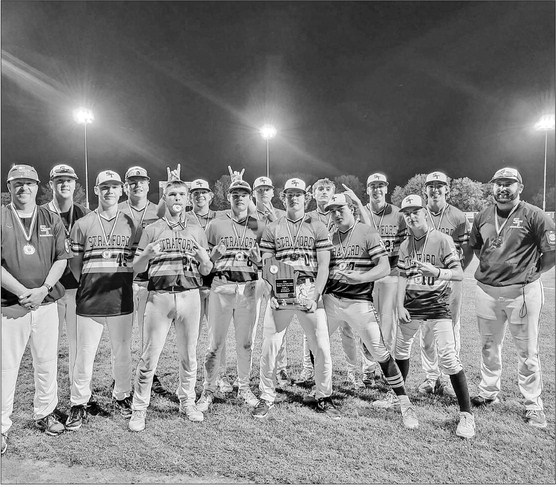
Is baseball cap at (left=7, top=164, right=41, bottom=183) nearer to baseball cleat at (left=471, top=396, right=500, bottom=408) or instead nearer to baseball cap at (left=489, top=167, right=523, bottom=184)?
baseball cap at (left=489, top=167, right=523, bottom=184)

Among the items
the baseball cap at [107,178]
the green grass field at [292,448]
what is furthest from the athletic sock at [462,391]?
the baseball cap at [107,178]

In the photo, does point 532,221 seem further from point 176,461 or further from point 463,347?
point 176,461

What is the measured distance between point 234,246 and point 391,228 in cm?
222

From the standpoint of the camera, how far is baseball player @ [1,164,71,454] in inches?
160

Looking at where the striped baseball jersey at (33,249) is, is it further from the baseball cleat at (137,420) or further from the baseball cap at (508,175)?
the baseball cap at (508,175)

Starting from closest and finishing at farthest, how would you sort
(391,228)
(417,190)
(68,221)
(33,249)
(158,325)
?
(33,249) → (158,325) → (68,221) → (391,228) → (417,190)

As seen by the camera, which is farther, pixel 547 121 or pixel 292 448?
pixel 547 121

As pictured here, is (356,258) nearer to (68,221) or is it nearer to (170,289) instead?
(170,289)

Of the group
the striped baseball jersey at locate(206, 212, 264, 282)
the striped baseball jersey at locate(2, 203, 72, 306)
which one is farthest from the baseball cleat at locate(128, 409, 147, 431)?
the striped baseball jersey at locate(206, 212, 264, 282)

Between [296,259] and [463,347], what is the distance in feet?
13.9

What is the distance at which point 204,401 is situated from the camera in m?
4.89

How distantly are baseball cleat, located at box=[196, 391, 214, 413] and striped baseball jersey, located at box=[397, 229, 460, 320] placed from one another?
8.42ft

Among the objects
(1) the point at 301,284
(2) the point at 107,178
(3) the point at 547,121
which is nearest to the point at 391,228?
(1) the point at 301,284

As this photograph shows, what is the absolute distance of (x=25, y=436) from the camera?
13.9ft
